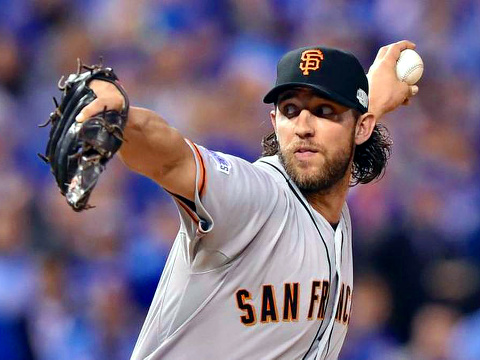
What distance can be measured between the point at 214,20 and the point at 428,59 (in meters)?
1.39

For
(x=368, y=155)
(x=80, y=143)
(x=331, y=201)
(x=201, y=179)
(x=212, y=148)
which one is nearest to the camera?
(x=80, y=143)

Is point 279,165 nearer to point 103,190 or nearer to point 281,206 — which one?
point 281,206

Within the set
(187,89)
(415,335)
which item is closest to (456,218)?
(415,335)

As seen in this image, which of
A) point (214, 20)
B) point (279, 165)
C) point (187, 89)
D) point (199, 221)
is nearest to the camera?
point (199, 221)

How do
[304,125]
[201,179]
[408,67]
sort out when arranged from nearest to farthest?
[201,179] → [304,125] → [408,67]

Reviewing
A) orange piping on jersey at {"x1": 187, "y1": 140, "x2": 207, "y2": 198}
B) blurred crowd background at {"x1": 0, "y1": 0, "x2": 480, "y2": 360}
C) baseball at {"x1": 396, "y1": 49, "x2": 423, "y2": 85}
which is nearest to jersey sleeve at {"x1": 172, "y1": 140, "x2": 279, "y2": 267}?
orange piping on jersey at {"x1": 187, "y1": 140, "x2": 207, "y2": 198}

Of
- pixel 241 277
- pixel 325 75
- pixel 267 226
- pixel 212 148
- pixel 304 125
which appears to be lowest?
pixel 212 148

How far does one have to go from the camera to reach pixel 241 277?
2203mm

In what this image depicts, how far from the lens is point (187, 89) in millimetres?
5406

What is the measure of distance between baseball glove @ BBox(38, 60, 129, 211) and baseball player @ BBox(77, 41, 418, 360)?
0.10 feet

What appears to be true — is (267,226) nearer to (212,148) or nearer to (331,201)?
(331,201)

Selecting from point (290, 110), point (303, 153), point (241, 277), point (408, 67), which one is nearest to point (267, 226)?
point (241, 277)

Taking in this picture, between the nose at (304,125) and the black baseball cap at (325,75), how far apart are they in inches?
2.7

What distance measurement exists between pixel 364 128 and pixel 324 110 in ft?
0.88
